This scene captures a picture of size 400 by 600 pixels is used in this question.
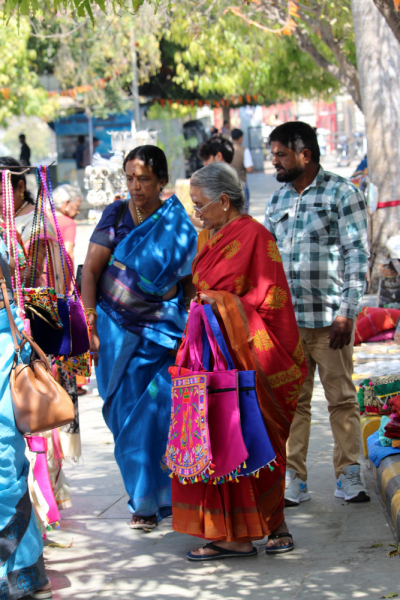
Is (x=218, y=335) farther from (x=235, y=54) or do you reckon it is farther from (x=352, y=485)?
(x=235, y=54)

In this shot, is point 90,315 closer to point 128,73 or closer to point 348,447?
point 348,447

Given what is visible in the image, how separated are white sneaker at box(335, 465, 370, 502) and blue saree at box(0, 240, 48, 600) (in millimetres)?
1876

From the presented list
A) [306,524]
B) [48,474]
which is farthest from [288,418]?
[48,474]

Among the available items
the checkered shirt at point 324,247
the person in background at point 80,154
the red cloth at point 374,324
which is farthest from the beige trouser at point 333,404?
the person in background at point 80,154

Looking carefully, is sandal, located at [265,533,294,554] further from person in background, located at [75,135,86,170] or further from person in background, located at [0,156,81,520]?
person in background, located at [75,135,86,170]

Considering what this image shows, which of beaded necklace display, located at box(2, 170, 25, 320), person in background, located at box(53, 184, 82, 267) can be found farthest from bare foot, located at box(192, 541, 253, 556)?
person in background, located at box(53, 184, 82, 267)

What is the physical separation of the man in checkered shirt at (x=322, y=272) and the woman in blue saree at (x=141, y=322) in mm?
624

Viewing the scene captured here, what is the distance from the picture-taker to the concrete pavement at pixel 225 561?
354 cm

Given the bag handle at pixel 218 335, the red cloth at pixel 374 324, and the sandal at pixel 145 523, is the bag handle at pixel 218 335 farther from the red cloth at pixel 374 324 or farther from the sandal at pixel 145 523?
the red cloth at pixel 374 324

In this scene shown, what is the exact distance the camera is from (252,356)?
378 cm

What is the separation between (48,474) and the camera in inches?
172

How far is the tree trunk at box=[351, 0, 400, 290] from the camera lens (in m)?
9.74

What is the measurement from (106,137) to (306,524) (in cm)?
2302

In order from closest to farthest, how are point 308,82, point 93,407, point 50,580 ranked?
point 50,580, point 93,407, point 308,82
